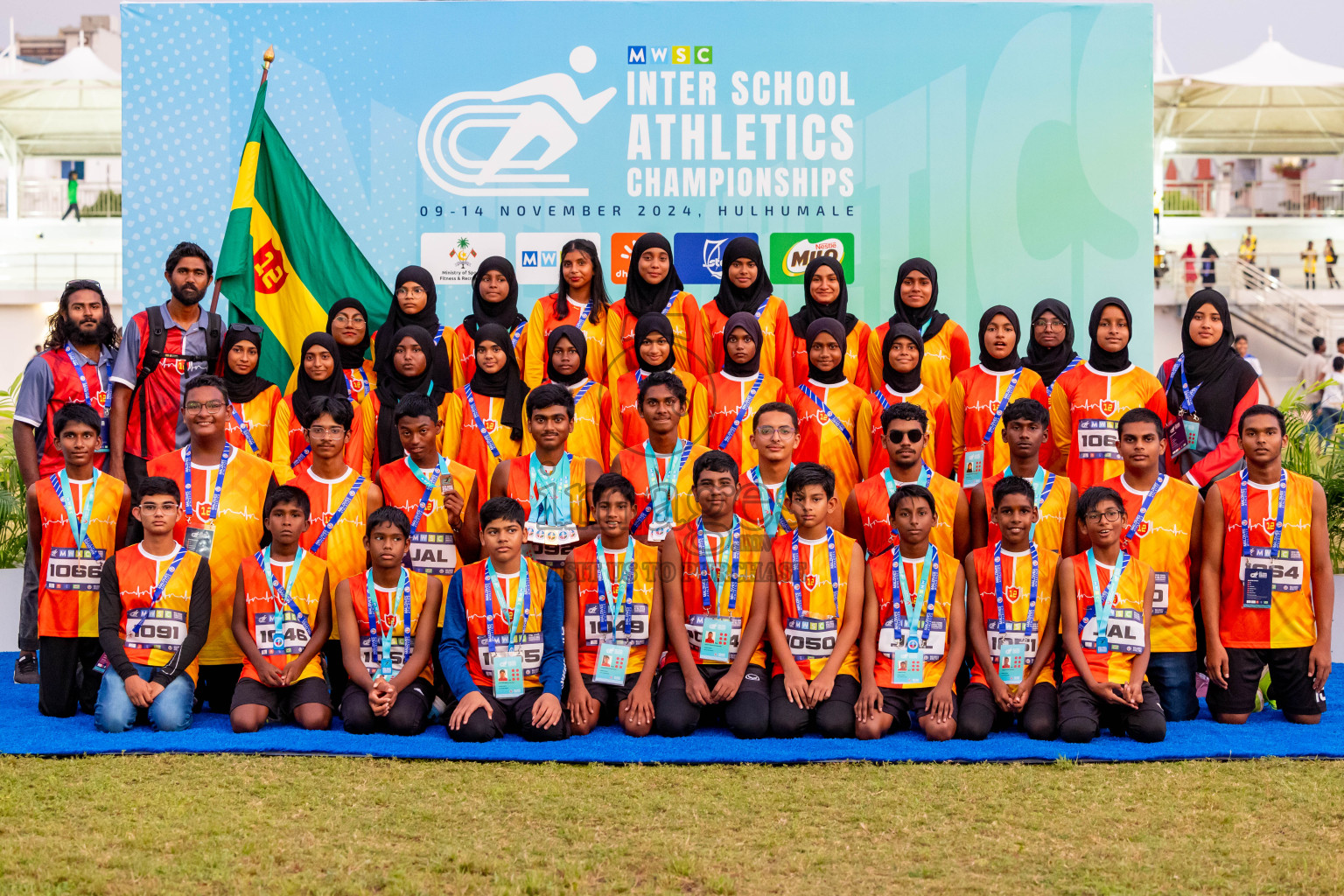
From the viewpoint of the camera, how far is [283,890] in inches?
147

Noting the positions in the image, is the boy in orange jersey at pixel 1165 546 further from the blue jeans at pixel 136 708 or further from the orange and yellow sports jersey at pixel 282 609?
the blue jeans at pixel 136 708

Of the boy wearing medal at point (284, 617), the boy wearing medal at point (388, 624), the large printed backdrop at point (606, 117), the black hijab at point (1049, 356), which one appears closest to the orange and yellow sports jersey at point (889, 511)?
the black hijab at point (1049, 356)

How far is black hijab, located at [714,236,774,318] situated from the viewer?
7.25 m

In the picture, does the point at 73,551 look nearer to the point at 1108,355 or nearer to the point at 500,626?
the point at 500,626

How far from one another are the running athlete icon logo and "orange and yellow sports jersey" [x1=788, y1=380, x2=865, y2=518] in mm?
2769

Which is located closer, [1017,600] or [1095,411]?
[1017,600]

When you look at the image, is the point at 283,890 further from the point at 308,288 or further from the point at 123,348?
the point at 308,288

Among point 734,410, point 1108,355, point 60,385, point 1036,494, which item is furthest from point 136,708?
point 1108,355

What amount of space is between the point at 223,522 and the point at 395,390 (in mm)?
1111

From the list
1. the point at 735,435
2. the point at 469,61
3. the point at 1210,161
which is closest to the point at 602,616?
the point at 735,435

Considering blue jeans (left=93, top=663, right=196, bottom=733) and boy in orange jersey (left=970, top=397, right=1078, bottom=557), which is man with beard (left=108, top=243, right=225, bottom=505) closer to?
blue jeans (left=93, top=663, right=196, bottom=733)

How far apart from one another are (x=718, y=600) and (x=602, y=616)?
1.71ft

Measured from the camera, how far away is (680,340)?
7.27 m

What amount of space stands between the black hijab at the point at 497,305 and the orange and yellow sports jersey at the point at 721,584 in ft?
6.58
